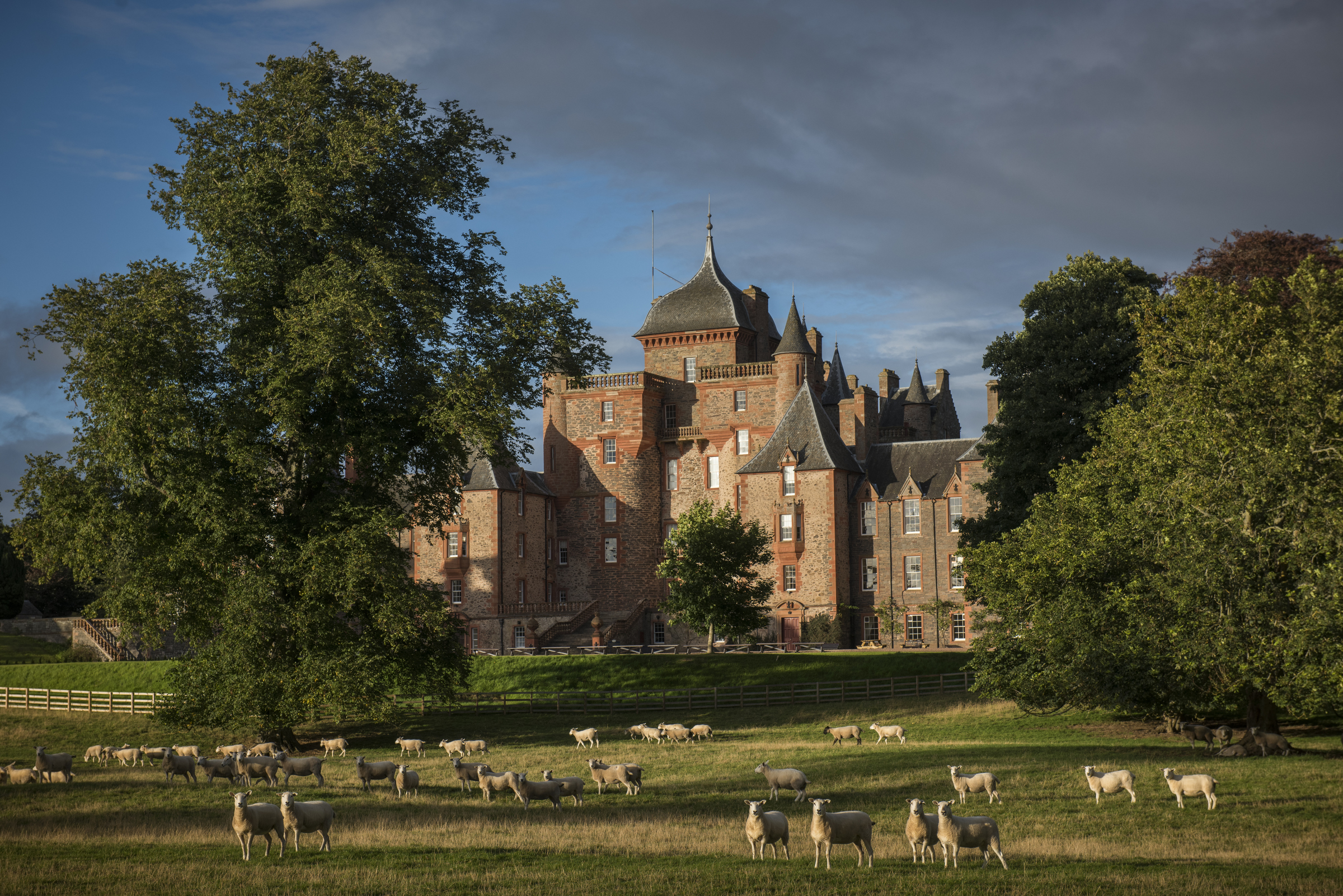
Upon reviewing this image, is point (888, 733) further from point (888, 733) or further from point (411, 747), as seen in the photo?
point (411, 747)

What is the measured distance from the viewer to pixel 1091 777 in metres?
22.4

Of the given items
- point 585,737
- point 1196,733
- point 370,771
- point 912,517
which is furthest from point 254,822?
point 912,517

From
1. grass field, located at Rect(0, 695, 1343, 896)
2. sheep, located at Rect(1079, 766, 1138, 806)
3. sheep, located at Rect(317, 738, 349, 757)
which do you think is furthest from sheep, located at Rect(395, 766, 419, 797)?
sheep, located at Rect(1079, 766, 1138, 806)

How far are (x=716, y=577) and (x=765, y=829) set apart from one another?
4116cm

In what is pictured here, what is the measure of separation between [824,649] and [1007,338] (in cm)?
2473

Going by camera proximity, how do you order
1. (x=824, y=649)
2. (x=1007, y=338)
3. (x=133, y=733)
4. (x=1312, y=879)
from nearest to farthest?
(x=1312, y=879), (x=133, y=733), (x=1007, y=338), (x=824, y=649)

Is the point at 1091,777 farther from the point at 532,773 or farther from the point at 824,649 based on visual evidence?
the point at 824,649

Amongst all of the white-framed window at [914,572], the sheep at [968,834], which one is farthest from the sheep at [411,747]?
the white-framed window at [914,572]

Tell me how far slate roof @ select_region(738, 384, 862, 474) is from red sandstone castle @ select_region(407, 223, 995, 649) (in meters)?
0.10

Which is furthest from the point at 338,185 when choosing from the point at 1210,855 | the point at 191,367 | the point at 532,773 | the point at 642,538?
the point at 642,538

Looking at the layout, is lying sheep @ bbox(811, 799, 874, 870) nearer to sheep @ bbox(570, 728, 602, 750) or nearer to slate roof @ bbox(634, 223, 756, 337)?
sheep @ bbox(570, 728, 602, 750)

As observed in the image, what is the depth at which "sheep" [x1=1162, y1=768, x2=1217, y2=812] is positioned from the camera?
69.5ft

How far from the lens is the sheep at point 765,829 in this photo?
1708 centimetres

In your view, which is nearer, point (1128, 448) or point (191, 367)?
point (1128, 448)
